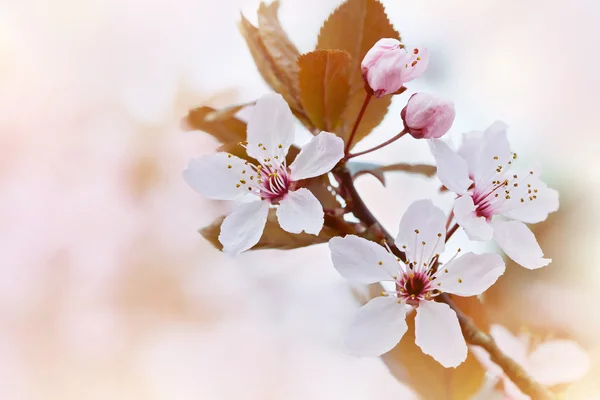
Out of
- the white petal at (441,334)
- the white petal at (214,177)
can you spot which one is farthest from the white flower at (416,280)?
the white petal at (214,177)

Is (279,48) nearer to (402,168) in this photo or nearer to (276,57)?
(276,57)

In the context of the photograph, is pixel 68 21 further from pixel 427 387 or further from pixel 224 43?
pixel 427 387

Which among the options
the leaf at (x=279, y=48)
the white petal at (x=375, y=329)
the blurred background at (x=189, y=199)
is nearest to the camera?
the white petal at (x=375, y=329)

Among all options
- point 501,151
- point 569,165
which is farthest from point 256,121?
point 569,165

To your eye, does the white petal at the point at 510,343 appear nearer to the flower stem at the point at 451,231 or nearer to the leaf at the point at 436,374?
the leaf at the point at 436,374

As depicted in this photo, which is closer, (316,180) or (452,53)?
(316,180)

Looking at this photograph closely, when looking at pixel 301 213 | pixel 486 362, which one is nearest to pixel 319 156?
pixel 301 213
